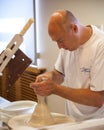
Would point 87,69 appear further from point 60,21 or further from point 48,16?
point 48,16

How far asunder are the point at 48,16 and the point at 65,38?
5.46ft

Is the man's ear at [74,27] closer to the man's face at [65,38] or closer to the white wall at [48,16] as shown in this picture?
the man's face at [65,38]

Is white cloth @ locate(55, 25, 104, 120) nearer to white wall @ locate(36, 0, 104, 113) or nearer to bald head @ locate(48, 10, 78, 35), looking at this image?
bald head @ locate(48, 10, 78, 35)

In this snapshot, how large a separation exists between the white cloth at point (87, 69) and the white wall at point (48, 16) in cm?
102

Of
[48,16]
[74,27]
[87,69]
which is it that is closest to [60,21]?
[74,27]

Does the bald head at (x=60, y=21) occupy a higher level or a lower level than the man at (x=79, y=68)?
higher

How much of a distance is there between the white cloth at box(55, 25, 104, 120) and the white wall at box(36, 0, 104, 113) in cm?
102

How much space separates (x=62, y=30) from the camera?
1.32 m

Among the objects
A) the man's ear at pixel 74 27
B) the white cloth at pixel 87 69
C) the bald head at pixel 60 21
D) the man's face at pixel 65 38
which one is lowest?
the white cloth at pixel 87 69

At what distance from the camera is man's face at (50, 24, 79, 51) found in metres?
1.33

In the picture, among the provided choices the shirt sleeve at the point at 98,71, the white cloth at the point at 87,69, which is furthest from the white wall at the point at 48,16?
the shirt sleeve at the point at 98,71

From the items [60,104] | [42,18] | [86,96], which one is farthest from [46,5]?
[86,96]

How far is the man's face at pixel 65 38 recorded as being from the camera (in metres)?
1.33

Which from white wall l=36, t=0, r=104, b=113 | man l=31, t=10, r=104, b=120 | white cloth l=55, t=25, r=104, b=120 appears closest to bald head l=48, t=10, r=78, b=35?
man l=31, t=10, r=104, b=120
